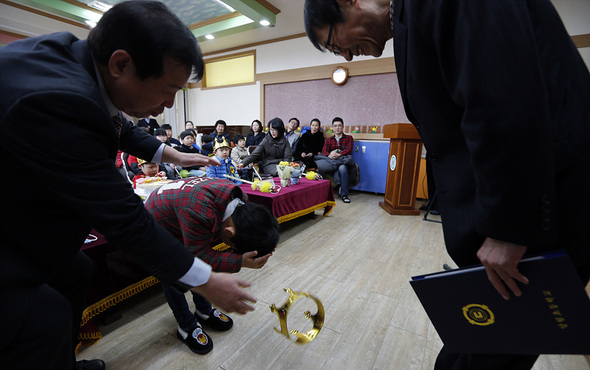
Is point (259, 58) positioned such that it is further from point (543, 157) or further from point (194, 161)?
point (543, 157)

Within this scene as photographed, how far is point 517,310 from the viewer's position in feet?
1.94

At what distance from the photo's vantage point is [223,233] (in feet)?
3.70

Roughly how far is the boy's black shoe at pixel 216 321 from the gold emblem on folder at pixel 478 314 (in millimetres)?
1146

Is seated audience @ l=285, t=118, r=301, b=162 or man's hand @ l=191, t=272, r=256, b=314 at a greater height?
seated audience @ l=285, t=118, r=301, b=162

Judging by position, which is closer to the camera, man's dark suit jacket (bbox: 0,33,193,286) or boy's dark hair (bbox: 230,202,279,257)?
man's dark suit jacket (bbox: 0,33,193,286)

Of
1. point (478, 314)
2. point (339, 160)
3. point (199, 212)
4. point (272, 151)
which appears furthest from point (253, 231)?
point (339, 160)

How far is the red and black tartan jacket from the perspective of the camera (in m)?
1.05

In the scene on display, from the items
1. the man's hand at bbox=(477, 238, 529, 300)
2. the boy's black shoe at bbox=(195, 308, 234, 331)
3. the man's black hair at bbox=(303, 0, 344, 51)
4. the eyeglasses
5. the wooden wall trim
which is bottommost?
the boy's black shoe at bbox=(195, 308, 234, 331)

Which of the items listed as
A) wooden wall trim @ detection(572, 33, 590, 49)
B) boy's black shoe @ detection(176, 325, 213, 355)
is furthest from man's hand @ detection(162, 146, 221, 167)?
wooden wall trim @ detection(572, 33, 590, 49)

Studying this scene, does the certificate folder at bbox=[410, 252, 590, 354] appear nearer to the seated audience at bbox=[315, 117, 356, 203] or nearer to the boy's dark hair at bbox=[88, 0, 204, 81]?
the boy's dark hair at bbox=[88, 0, 204, 81]

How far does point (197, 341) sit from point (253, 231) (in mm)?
653

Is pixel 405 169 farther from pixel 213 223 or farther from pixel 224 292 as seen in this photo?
pixel 224 292

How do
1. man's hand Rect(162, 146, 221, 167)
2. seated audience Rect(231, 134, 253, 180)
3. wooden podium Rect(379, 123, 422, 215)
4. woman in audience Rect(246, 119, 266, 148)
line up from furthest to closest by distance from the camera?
1. woman in audience Rect(246, 119, 266, 148)
2. seated audience Rect(231, 134, 253, 180)
3. wooden podium Rect(379, 123, 422, 215)
4. man's hand Rect(162, 146, 221, 167)

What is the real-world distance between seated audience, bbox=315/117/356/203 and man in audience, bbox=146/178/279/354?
3.38 metres
